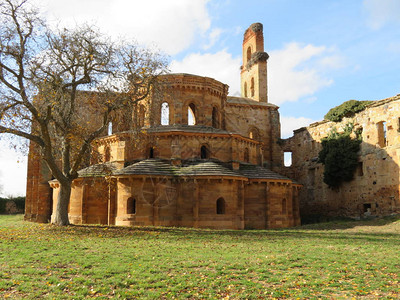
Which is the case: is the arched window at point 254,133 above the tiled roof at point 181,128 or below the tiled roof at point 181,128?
above

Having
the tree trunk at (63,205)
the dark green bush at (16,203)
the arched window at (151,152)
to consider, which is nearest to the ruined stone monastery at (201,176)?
the arched window at (151,152)

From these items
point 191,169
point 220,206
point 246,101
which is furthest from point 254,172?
point 246,101

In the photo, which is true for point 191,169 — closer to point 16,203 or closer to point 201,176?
point 201,176

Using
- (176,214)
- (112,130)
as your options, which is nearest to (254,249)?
(176,214)

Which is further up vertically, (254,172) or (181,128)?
(181,128)

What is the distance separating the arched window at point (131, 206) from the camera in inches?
998

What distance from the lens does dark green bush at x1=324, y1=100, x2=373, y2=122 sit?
3159 centimetres

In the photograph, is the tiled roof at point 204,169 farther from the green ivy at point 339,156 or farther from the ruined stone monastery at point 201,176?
the green ivy at point 339,156

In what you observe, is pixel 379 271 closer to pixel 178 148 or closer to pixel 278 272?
pixel 278 272

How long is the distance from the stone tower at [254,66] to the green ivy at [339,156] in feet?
37.5

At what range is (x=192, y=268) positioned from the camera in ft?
36.8

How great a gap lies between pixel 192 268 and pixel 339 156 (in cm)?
2514

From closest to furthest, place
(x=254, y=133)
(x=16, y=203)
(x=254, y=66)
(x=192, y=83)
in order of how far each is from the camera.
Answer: (x=192, y=83) → (x=254, y=133) → (x=254, y=66) → (x=16, y=203)

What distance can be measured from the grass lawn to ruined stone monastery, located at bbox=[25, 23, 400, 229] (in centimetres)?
830
